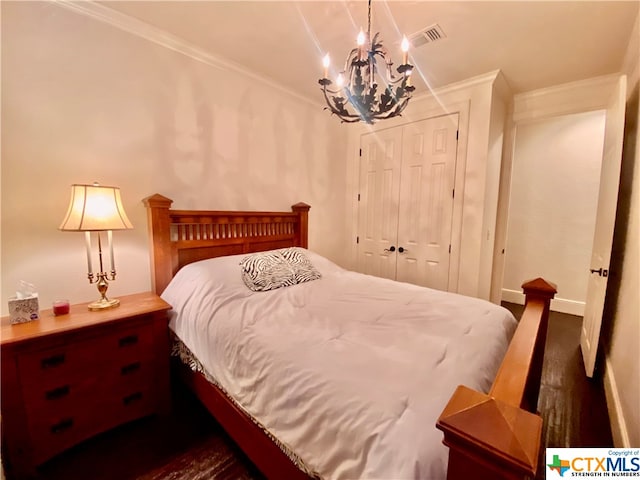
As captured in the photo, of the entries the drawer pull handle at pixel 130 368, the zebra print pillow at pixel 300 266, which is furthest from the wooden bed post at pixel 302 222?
the drawer pull handle at pixel 130 368

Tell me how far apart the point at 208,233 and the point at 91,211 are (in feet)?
2.81

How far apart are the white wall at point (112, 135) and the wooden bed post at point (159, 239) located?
85 millimetres

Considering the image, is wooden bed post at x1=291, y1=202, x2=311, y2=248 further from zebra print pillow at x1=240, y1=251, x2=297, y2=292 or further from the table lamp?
the table lamp

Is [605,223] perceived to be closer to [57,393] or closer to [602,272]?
[602,272]

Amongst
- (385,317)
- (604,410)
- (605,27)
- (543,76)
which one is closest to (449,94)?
(543,76)

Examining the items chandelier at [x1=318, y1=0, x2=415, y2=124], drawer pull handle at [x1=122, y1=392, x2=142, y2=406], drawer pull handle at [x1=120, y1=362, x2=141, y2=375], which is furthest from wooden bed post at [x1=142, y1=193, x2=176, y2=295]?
chandelier at [x1=318, y1=0, x2=415, y2=124]

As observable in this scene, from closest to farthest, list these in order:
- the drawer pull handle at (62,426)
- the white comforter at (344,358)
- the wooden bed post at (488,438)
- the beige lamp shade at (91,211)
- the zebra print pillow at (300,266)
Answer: the wooden bed post at (488,438)
the white comforter at (344,358)
the drawer pull handle at (62,426)
the beige lamp shade at (91,211)
the zebra print pillow at (300,266)

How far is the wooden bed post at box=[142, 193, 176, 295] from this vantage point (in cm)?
197

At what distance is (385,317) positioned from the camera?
157cm

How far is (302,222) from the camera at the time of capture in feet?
9.84

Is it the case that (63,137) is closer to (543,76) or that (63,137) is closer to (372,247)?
(372,247)

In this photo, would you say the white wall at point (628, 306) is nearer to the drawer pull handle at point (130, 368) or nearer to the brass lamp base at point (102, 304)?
the drawer pull handle at point (130, 368)

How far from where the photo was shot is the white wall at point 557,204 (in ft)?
11.6

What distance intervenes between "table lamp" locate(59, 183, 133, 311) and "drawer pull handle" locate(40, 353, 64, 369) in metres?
0.29
